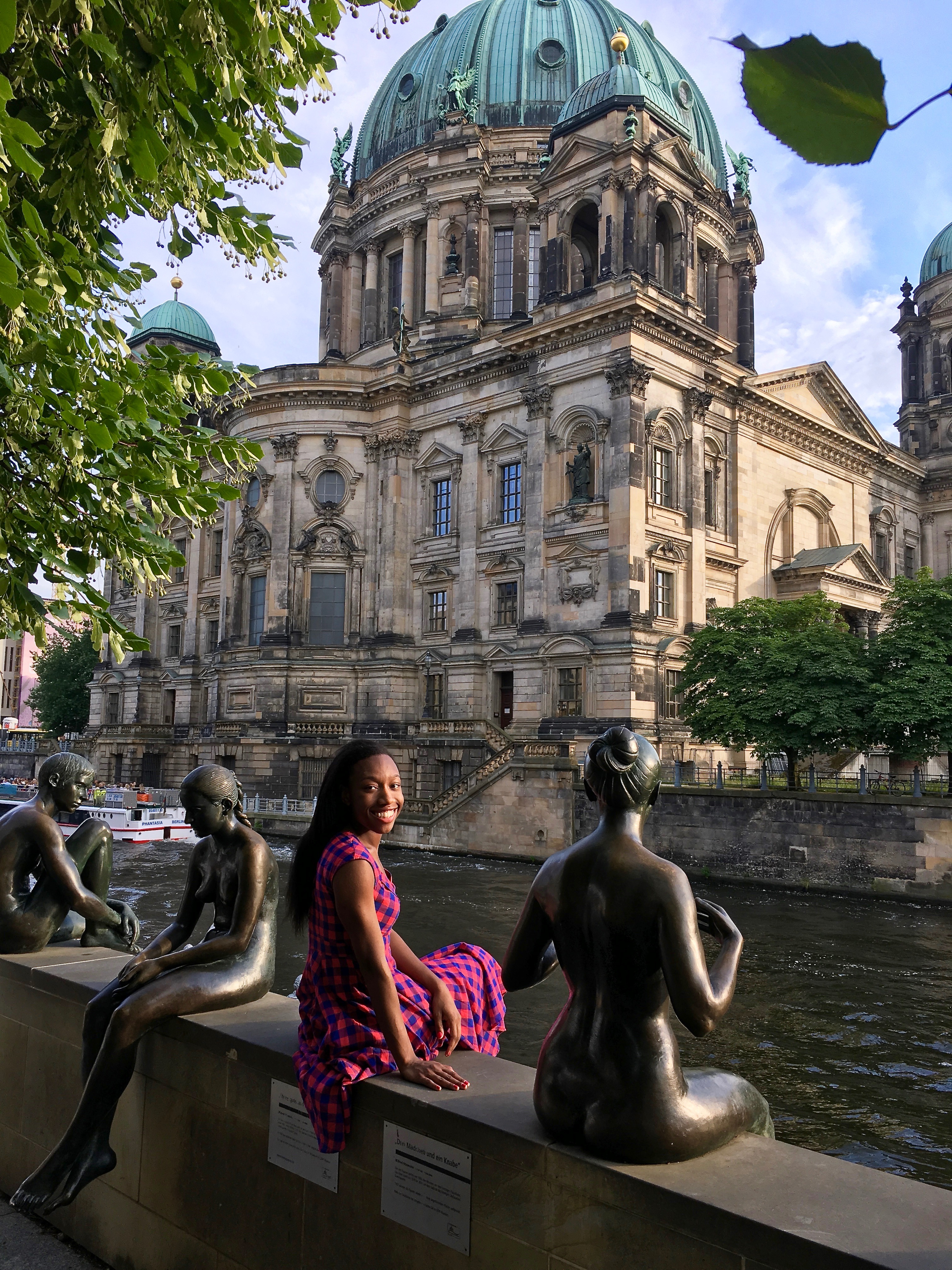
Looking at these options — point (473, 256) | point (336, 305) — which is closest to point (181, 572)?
point (336, 305)

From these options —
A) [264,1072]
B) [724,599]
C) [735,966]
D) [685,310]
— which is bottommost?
[264,1072]

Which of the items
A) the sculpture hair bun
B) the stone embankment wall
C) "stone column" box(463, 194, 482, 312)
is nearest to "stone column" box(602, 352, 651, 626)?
"stone column" box(463, 194, 482, 312)

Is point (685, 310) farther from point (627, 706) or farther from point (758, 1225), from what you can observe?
point (758, 1225)

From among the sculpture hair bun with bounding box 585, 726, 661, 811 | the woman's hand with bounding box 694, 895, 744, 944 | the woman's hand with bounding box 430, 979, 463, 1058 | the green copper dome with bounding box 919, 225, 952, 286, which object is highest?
the green copper dome with bounding box 919, 225, 952, 286

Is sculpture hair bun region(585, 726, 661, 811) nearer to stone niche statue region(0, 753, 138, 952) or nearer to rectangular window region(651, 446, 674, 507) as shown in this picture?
stone niche statue region(0, 753, 138, 952)

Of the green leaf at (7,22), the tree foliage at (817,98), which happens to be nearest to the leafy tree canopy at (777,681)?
the green leaf at (7,22)

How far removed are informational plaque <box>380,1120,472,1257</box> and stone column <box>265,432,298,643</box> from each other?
42.2m

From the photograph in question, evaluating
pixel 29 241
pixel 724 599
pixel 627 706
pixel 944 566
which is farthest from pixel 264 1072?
pixel 944 566

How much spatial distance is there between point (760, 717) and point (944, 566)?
2989cm

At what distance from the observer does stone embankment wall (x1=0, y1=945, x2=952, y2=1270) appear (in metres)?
2.88

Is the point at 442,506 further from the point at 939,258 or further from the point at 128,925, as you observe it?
the point at 128,925

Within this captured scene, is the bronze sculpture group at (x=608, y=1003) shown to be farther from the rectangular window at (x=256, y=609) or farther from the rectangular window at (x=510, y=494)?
the rectangular window at (x=256, y=609)

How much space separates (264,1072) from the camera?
13.9 feet

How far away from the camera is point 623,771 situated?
3477 millimetres
